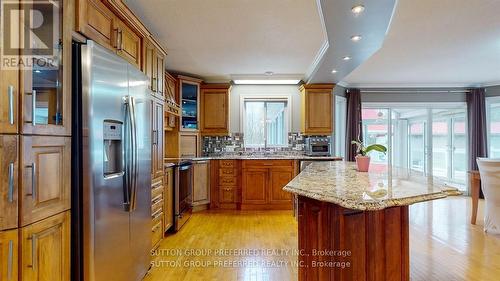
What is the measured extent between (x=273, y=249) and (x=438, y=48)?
3.37 m

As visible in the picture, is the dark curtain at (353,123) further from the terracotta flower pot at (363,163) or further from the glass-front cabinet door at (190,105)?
the terracotta flower pot at (363,163)

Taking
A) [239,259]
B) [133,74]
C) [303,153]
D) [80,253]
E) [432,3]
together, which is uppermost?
[432,3]

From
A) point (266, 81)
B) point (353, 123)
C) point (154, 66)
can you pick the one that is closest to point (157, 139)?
point (154, 66)

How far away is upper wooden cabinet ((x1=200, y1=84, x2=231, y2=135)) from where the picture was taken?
5.28 meters

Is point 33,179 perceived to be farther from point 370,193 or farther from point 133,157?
point 370,193

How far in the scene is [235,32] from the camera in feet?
10.3

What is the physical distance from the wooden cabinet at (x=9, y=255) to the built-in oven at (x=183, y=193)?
8.10 feet

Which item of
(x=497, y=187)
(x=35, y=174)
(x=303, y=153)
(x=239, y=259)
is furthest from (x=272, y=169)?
(x=35, y=174)

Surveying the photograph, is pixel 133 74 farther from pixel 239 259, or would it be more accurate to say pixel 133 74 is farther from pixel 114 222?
pixel 239 259

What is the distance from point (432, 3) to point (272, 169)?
127 inches

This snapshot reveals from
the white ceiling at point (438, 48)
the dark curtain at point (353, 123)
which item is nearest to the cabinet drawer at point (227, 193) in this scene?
the dark curtain at point (353, 123)

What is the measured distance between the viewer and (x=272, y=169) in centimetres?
491

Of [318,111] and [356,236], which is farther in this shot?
[318,111]

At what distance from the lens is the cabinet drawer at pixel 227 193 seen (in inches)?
195
